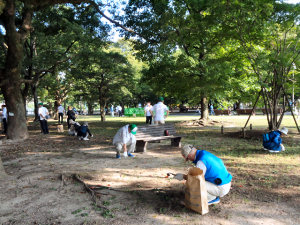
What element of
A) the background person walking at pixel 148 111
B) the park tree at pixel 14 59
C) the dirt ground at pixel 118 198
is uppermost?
the park tree at pixel 14 59

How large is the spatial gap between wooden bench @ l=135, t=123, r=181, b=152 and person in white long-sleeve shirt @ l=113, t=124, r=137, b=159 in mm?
499

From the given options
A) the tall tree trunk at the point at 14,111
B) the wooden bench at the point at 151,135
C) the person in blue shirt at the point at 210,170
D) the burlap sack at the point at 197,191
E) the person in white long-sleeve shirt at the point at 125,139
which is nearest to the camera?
the burlap sack at the point at 197,191

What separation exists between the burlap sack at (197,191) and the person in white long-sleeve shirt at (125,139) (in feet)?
11.0

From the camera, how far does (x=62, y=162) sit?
6875mm

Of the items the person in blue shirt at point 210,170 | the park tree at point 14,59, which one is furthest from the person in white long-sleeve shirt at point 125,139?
the park tree at point 14,59

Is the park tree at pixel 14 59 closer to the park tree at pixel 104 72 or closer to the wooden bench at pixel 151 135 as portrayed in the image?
the park tree at pixel 104 72

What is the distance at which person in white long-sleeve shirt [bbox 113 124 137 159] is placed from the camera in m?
6.84

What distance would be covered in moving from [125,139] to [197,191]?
12.4 ft

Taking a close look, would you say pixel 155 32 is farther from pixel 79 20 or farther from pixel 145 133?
pixel 79 20

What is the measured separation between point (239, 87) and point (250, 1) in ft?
25.5

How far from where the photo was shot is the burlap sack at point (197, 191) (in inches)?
134

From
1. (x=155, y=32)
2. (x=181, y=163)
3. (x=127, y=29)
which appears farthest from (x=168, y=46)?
(x=181, y=163)

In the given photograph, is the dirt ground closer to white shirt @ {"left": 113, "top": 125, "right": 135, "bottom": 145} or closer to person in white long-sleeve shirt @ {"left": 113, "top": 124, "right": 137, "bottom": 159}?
person in white long-sleeve shirt @ {"left": 113, "top": 124, "right": 137, "bottom": 159}

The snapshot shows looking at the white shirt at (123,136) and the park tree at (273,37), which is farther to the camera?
the park tree at (273,37)
